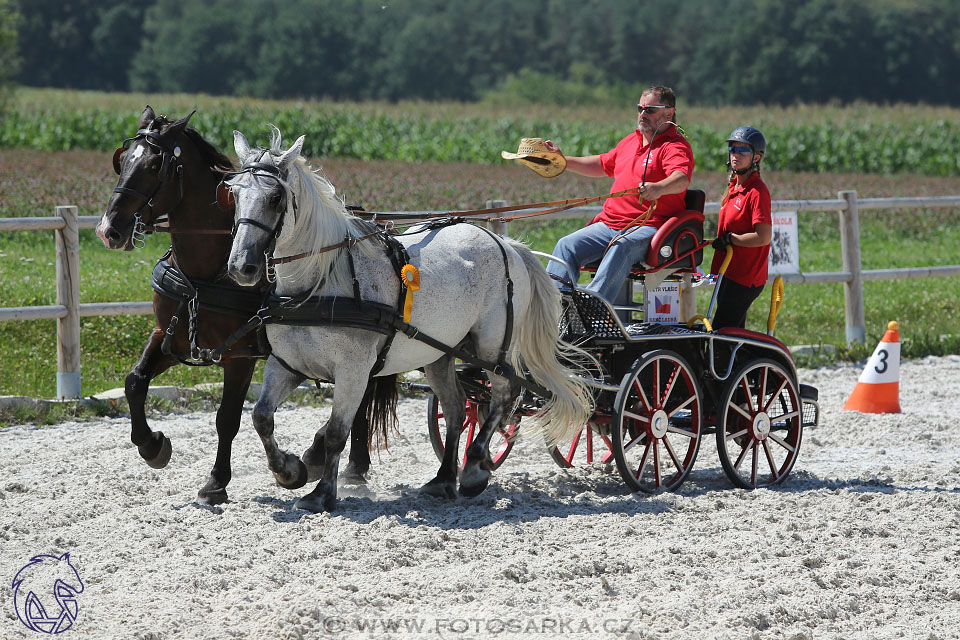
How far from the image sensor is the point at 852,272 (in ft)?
33.4

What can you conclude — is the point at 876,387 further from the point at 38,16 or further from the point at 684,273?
the point at 38,16

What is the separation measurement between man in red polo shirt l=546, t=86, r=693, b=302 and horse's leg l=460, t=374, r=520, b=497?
0.63 metres

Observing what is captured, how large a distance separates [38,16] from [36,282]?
6019 cm

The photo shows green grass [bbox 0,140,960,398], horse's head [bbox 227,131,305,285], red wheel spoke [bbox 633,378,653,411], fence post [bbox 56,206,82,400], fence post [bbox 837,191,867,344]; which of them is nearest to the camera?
horse's head [bbox 227,131,305,285]

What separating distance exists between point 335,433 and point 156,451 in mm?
1066

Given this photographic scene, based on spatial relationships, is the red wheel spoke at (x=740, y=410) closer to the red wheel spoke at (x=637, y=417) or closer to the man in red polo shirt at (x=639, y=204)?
the red wheel spoke at (x=637, y=417)

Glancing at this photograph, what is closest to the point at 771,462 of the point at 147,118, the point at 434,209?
the point at 147,118

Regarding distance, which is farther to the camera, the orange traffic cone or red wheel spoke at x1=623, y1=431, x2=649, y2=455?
the orange traffic cone

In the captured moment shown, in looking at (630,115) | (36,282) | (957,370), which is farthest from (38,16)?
(957,370)

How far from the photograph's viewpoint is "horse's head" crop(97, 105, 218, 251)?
473cm

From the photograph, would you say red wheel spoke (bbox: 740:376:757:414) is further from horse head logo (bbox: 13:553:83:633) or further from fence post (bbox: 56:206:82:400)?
fence post (bbox: 56:206:82:400)

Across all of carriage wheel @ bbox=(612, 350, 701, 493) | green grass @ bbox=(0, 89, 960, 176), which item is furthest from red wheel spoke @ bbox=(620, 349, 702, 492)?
green grass @ bbox=(0, 89, 960, 176)

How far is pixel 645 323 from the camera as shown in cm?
569

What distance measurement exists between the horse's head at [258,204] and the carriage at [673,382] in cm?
155
